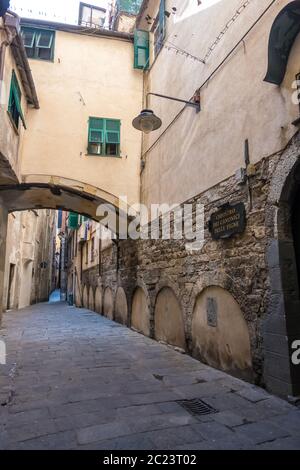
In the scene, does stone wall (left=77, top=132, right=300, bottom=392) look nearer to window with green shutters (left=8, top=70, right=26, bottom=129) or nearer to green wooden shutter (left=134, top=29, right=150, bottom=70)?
window with green shutters (left=8, top=70, right=26, bottom=129)

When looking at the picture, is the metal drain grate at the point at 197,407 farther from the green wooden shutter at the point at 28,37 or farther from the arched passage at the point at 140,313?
the green wooden shutter at the point at 28,37

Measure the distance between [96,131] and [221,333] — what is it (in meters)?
6.47

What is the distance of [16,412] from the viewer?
3.14 meters

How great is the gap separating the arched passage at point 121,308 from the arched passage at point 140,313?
67 cm

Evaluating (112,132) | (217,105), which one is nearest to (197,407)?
(217,105)

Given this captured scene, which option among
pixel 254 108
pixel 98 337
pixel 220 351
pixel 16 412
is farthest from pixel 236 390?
pixel 98 337

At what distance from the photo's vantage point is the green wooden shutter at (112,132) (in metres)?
8.90

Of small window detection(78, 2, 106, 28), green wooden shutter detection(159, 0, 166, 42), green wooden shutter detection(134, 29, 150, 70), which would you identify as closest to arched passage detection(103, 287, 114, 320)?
green wooden shutter detection(134, 29, 150, 70)

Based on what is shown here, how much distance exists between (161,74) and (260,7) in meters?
4.28

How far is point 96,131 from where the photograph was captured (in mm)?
8867

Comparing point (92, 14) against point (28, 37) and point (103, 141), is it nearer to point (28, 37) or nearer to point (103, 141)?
point (28, 37)

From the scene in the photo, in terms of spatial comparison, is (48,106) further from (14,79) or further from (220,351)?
(220,351)

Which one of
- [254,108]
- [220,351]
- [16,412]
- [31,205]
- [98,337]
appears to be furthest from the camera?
[31,205]

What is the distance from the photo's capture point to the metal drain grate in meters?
3.16
